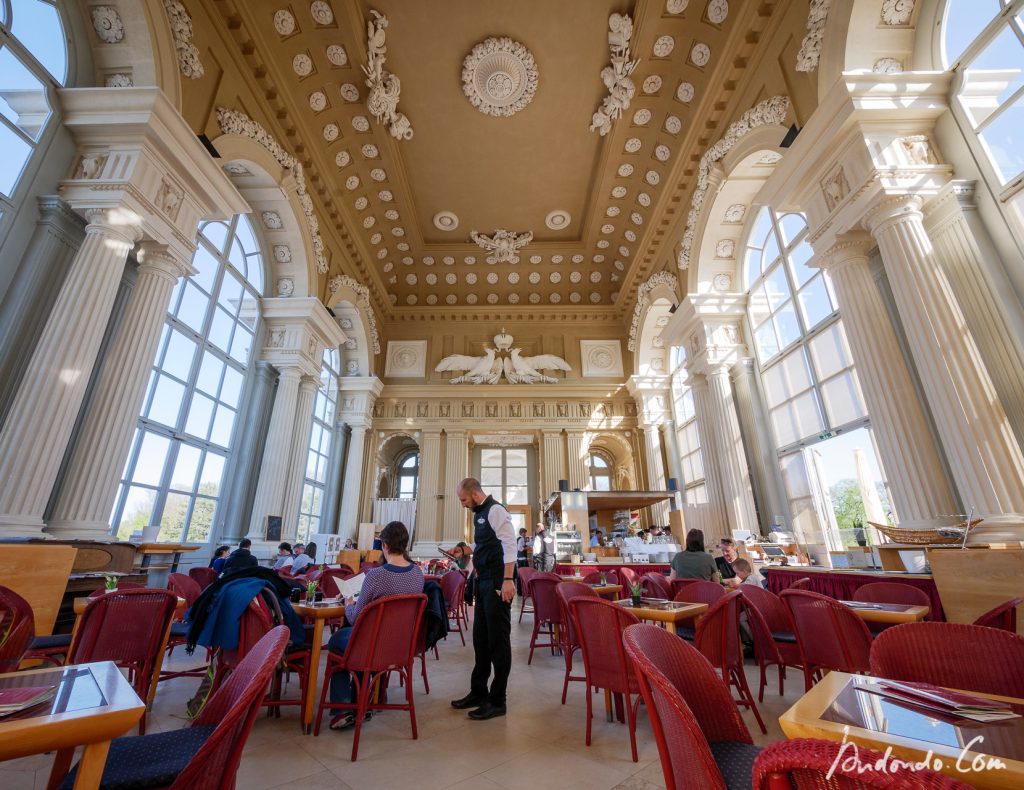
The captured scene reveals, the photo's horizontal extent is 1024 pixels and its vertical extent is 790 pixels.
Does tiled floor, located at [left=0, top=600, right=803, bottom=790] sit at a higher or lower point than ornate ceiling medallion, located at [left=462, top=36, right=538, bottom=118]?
lower

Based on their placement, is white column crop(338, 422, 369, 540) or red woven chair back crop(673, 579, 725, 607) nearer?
red woven chair back crop(673, 579, 725, 607)

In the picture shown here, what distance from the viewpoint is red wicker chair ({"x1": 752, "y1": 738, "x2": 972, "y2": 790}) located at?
0.47 metres

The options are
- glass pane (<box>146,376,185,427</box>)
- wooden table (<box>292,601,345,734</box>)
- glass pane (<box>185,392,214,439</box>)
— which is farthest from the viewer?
glass pane (<box>185,392,214,439</box>)

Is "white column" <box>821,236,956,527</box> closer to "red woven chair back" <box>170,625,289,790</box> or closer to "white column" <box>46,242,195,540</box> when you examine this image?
"red woven chair back" <box>170,625,289,790</box>

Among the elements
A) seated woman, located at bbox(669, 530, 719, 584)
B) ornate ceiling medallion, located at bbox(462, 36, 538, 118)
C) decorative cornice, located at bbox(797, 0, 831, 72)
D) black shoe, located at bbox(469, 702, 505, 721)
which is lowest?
black shoe, located at bbox(469, 702, 505, 721)

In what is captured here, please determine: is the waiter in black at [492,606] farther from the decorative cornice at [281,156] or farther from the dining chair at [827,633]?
the decorative cornice at [281,156]

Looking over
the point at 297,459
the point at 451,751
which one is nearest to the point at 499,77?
the point at 297,459

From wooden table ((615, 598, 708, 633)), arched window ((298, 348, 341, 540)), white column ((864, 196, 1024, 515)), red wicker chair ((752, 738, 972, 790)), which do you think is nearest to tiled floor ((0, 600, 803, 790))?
wooden table ((615, 598, 708, 633))

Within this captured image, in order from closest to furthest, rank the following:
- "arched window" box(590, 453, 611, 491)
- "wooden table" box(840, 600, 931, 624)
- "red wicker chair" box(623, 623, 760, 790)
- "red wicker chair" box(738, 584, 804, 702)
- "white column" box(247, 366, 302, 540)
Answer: "red wicker chair" box(623, 623, 760, 790)
"wooden table" box(840, 600, 931, 624)
"red wicker chair" box(738, 584, 804, 702)
"white column" box(247, 366, 302, 540)
"arched window" box(590, 453, 611, 491)

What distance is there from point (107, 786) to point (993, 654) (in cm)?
257

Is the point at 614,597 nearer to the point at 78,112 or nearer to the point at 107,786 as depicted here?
the point at 107,786

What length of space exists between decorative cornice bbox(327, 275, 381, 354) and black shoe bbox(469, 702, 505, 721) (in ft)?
31.2

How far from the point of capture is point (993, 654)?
1457 mm

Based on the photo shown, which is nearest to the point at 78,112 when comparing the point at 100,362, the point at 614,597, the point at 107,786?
the point at 100,362
